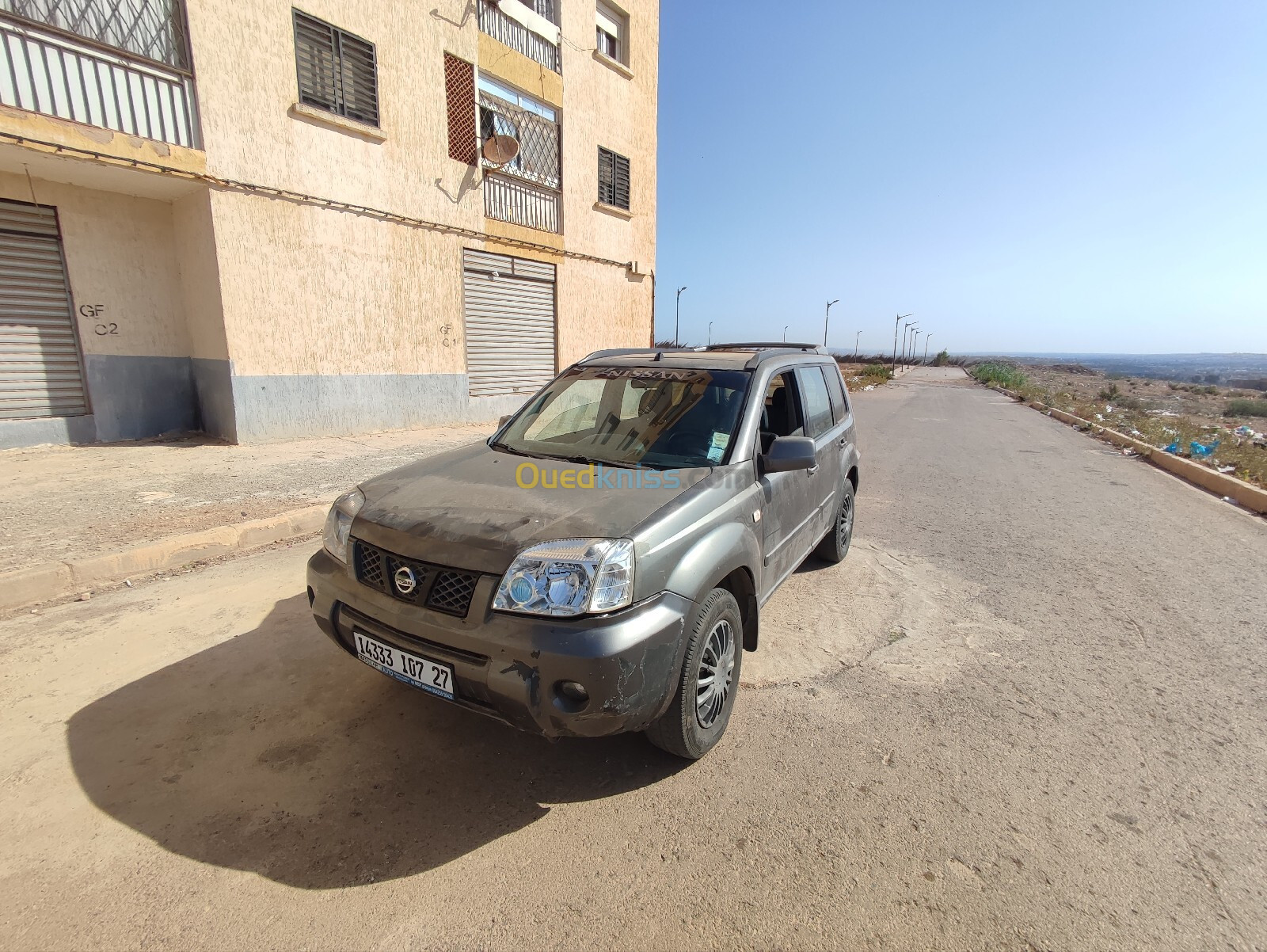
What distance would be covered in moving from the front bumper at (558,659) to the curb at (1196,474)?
8284 millimetres

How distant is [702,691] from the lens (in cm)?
250

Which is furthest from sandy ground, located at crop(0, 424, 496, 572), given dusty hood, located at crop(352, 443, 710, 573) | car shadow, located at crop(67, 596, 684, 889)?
dusty hood, located at crop(352, 443, 710, 573)

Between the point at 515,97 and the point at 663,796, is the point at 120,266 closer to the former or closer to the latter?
the point at 515,97

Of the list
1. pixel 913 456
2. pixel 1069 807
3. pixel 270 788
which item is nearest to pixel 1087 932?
pixel 1069 807

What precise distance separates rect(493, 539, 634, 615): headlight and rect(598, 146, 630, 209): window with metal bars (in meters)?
13.7

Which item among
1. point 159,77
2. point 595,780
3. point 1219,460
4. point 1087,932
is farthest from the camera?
point 1219,460

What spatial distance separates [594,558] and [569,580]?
12 centimetres

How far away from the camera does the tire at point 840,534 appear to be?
470 cm

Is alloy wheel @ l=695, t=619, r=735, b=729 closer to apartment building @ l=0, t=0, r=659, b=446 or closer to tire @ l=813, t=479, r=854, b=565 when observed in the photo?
tire @ l=813, t=479, r=854, b=565

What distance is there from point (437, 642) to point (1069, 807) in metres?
2.49

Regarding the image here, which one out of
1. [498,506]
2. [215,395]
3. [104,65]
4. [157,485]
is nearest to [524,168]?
[104,65]

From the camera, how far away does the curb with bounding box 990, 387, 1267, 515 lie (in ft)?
22.8

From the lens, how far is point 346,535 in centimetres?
259

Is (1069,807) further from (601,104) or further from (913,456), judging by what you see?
(601,104)
